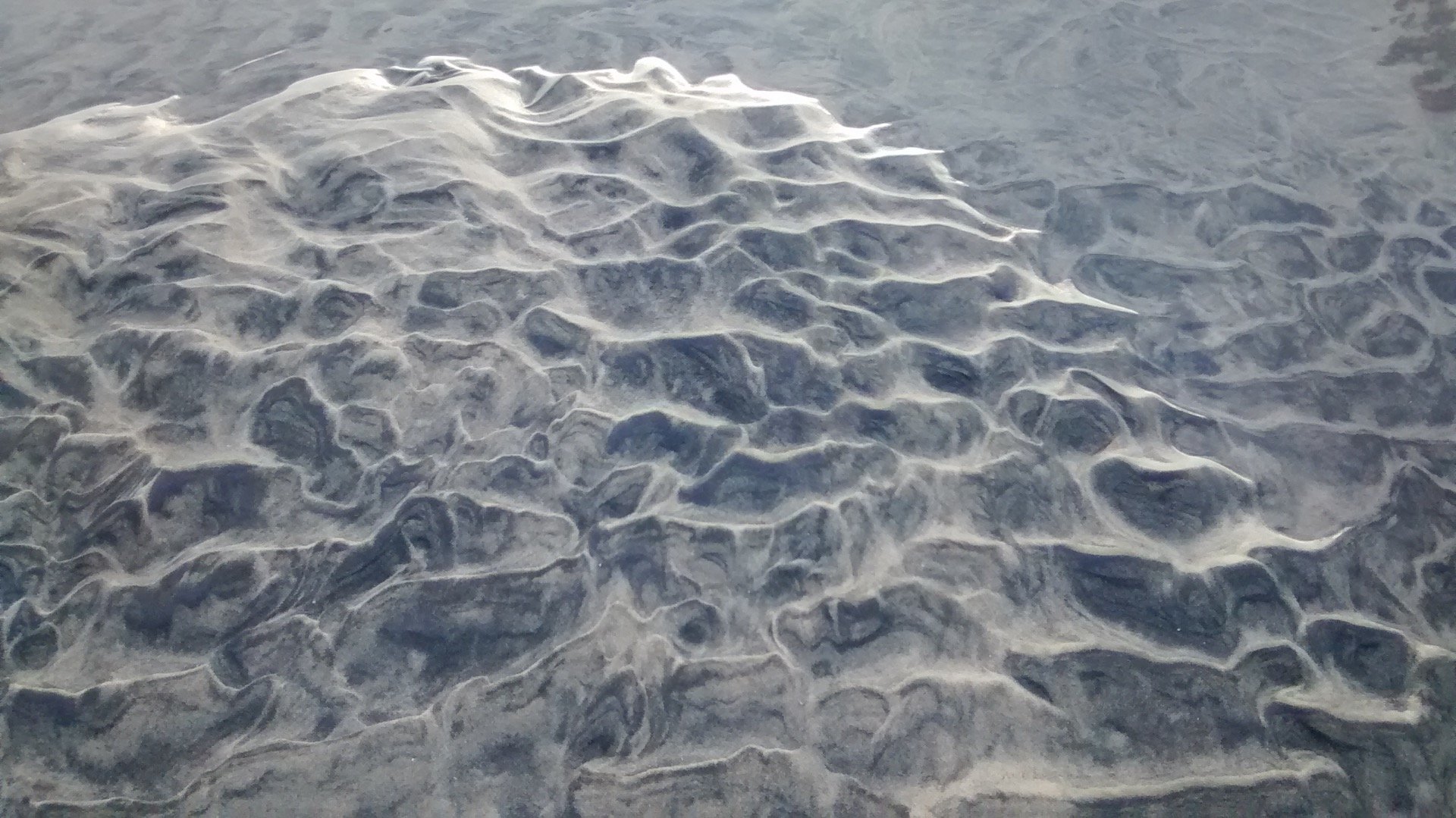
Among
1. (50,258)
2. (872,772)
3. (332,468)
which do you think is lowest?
(872,772)

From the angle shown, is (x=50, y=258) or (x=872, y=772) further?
(x=50, y=258)

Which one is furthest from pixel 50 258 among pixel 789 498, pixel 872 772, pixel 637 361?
pixel 872 772

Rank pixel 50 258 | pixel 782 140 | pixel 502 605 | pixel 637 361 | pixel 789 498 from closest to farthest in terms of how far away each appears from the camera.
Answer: pixel 502 605 → pixel 789 498 → pixel 637 361 → pixel 50 258 → pixel 782 140

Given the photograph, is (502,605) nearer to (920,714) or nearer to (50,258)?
(920,714)

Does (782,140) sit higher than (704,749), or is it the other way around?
(782,140)

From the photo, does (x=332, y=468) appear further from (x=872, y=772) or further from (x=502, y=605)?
(x=872, y=772)

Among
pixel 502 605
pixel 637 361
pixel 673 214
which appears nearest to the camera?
pixel 502 605
